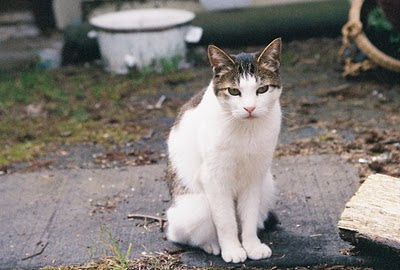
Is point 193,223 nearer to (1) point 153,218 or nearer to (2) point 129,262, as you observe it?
(2) point 129,262

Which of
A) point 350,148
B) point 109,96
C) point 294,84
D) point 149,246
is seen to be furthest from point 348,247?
point 109,96

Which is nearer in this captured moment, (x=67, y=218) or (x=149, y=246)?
(x=149, y=246)

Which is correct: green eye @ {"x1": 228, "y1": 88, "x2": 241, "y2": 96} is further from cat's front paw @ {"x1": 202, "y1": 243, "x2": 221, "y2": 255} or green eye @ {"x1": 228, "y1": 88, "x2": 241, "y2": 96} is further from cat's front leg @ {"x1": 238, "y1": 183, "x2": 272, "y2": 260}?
cat's front paw @ {"x1": 202, "y1": 243, "x2": 221, "y2": 255}

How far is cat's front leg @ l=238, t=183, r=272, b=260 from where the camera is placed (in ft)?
9.84

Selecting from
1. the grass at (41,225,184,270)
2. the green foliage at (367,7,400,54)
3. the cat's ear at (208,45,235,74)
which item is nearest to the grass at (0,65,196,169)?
the grass at (41,225,184,270)

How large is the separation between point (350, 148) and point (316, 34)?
301 cm

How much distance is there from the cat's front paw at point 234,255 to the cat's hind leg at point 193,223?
0.10 metres

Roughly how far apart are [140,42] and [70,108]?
113 cm

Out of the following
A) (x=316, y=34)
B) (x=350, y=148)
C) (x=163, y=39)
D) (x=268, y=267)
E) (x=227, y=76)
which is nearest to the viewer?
(x=227, y=76)

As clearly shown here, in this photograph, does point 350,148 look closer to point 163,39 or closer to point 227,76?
point 227,76

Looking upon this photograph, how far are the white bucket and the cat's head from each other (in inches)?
139

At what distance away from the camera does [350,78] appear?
19.0ft

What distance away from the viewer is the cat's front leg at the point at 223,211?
2.91m

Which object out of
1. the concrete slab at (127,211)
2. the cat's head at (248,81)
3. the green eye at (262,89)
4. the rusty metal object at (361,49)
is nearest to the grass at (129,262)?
the concrete slab at (127,211)
